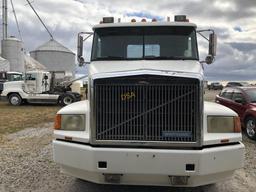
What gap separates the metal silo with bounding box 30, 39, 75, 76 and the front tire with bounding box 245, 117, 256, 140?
44553 mm

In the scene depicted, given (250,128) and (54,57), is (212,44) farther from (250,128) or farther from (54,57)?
(54,57)

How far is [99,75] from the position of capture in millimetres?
5258

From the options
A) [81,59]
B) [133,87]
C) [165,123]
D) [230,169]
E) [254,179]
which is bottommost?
[254,179]

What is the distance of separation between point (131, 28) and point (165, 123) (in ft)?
7.33

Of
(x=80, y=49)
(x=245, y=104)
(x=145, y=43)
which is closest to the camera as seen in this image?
(x=145, y=43)

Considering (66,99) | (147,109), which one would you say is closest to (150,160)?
(147,109)

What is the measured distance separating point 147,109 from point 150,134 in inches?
13.3

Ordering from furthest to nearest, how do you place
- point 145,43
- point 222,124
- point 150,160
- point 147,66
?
point 145,43 < point 147,66 < point 222,124 < point 150,160

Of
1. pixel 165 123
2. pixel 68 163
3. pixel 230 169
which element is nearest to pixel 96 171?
pixel 68 163

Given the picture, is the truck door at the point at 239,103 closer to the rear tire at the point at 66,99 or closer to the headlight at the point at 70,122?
the headlight at the point at 70,122

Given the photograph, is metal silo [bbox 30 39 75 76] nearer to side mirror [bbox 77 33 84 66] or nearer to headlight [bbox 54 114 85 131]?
side mirror [bbox 77 33 84 66]

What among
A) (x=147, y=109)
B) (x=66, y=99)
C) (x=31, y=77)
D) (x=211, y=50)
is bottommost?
(x=66, y=99)

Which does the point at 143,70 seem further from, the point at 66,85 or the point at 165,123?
the point at 66,85

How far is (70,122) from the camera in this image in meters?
5.49
